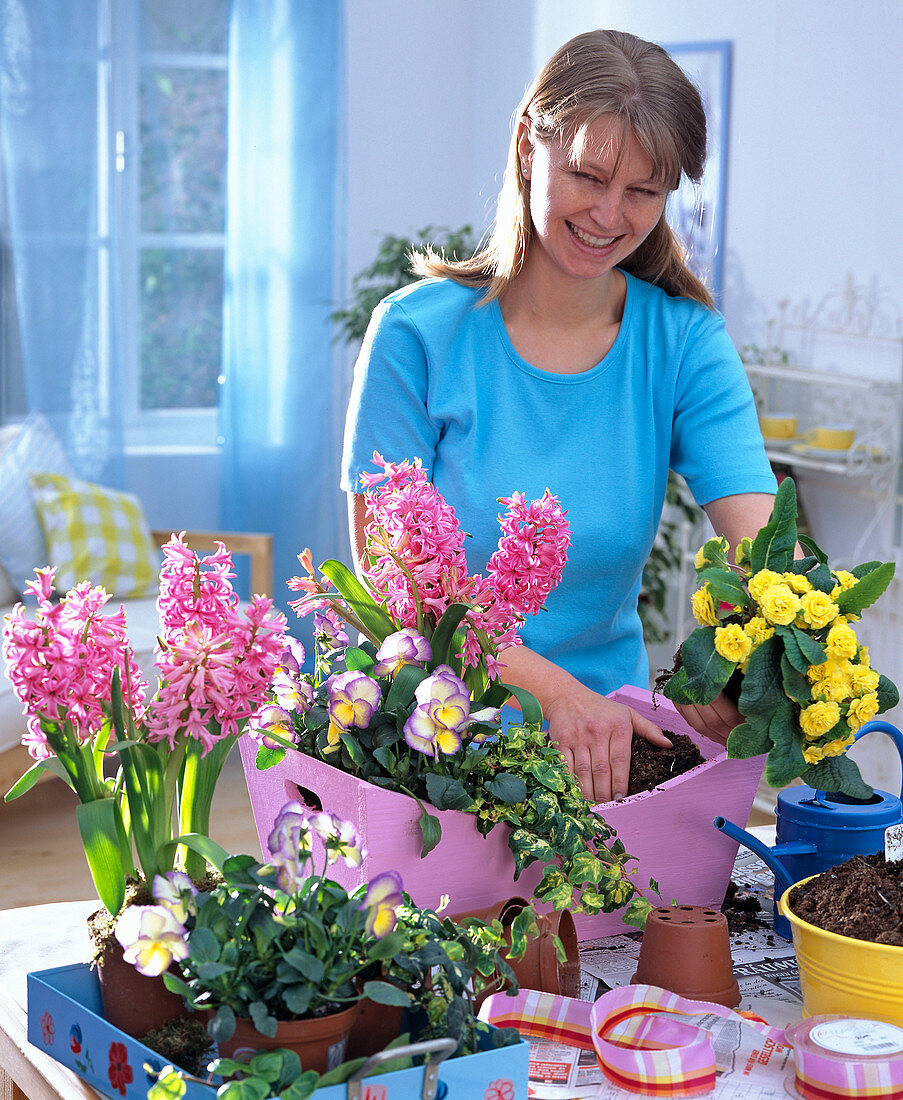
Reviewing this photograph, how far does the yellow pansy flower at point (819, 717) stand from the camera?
39.8 inches

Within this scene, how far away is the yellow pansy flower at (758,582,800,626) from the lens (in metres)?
1.00

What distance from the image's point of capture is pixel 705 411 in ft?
4.96

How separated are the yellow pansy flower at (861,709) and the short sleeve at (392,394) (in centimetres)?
62

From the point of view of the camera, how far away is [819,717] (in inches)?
39.9

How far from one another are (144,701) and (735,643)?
0.47 meters

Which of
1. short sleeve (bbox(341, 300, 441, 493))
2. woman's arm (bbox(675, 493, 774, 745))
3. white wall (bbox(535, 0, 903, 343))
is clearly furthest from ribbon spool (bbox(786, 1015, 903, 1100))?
white wall (bbox(535, 0, 903, 343))

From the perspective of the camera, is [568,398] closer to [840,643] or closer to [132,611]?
[840,643]

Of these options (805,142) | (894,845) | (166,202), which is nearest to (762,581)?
(894,845)

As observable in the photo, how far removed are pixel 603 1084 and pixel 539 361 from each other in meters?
0.86

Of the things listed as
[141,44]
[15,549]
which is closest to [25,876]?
[15,549]

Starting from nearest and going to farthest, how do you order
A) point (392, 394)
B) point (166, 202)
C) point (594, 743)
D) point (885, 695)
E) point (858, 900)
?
point (858, 900) < point (885, 695) < point (594, 743) < point (392, 394) < point (166, 202)

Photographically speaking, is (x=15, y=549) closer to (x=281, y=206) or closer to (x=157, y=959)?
(x=281, y=206)

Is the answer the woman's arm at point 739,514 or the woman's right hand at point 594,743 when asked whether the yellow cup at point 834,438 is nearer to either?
the woman's arm at point 739,514

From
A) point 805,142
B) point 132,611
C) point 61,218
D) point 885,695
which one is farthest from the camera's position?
point 61,218
